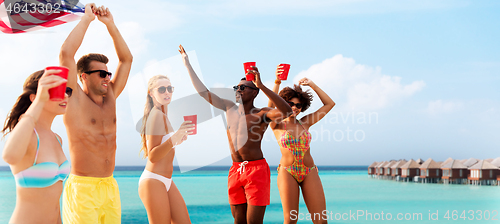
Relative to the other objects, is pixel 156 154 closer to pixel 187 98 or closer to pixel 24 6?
pixel 187 98

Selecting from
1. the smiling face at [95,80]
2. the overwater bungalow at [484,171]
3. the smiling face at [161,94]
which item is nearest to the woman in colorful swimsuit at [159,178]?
the smiling face at [161,94]

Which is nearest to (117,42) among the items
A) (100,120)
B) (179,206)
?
(100,120)

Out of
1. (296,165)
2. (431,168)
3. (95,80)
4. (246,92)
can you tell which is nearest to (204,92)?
(246,92)

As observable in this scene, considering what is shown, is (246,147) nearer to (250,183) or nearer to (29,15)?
(250,183)

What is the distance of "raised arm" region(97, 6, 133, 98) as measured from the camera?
15.6ft

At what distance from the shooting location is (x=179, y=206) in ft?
16.9

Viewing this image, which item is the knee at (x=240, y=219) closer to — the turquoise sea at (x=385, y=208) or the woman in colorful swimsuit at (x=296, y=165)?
the woman in colorful swimsuit at (x=296, y=165)

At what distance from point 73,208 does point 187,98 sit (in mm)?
3053

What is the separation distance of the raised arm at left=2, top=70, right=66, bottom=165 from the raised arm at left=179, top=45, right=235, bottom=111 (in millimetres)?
3414

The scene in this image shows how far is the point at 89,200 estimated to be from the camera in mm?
4184

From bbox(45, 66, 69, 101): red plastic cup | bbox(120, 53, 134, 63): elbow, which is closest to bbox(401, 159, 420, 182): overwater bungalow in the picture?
bbox(120, 53, 134, 63): elbow

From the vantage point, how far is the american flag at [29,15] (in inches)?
211

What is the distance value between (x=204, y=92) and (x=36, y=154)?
354cm

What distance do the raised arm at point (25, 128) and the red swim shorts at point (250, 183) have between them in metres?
3.72
